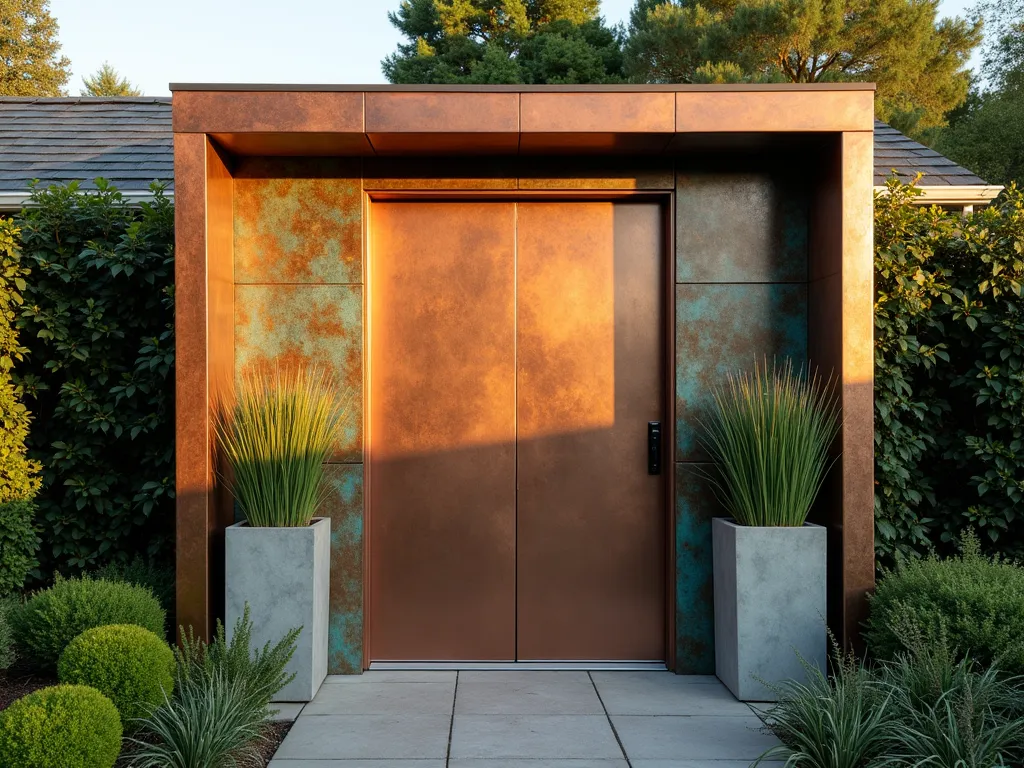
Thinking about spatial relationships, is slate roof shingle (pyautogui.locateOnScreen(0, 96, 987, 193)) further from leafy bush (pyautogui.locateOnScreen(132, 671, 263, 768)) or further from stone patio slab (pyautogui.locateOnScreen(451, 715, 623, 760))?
stone patio slab (pyautogui.locateOnScreen(451, 715, 623, 760))

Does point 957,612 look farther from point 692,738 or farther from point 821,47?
point 821,47

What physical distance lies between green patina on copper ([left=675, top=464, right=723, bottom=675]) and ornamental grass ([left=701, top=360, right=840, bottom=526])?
259mm

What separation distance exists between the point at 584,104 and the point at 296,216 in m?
1.52

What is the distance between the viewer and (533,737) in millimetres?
3291

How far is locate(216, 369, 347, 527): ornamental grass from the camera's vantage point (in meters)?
3.79

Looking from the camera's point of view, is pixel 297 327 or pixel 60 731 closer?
pixel 60 731

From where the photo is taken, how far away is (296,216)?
4273 mm

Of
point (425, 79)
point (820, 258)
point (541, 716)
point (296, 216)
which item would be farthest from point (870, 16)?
point (541, 716)

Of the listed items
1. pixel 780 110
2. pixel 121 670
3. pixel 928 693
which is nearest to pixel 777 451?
pixel 928 693

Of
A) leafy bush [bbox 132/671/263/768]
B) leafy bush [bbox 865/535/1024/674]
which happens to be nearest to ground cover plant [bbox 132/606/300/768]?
leafy bush [bbox 132/671/263/768]

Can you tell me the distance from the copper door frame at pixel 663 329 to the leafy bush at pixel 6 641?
1525mm

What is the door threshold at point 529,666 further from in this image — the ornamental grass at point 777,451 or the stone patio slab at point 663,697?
the ornamental grass at point 777,451

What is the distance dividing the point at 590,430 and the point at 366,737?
1829 mm

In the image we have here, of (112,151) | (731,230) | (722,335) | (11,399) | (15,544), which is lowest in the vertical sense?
(15,544)
